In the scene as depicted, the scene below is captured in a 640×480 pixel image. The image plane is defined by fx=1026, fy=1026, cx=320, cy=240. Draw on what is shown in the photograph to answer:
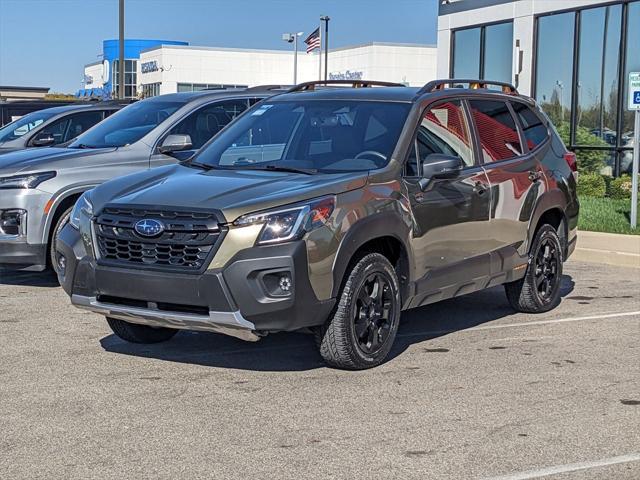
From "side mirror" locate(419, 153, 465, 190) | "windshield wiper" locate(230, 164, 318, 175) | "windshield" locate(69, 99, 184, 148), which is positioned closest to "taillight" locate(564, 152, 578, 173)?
"side mirror" locate(419, 153, 465, 190)

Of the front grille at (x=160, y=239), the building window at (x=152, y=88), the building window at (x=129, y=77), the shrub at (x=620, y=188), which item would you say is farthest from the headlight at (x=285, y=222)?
the building window at (x=129, y=77)

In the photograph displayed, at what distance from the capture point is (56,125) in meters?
13.7

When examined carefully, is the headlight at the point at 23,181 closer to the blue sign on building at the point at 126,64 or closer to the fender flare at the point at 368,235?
the fender flare at the point at 368,235

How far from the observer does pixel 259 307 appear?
586 centimetres

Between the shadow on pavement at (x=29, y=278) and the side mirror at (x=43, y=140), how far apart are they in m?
2.23

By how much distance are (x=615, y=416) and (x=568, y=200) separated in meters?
3.58

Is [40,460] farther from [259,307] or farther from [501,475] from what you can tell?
[501,475]

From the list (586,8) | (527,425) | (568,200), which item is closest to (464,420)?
(527,425)

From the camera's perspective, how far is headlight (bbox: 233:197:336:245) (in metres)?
5.89

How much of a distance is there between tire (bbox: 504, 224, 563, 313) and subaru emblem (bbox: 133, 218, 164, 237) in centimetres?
352

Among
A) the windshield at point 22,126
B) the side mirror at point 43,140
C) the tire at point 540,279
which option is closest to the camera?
the tire at point 540,279

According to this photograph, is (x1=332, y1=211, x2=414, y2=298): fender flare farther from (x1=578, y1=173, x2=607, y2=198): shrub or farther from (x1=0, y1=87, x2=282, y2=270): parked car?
(x1=578, y1=173, x2=607, y2=198): shrub

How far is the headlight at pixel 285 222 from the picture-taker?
589 centimetres

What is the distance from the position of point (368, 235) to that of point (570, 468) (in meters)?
2.13
